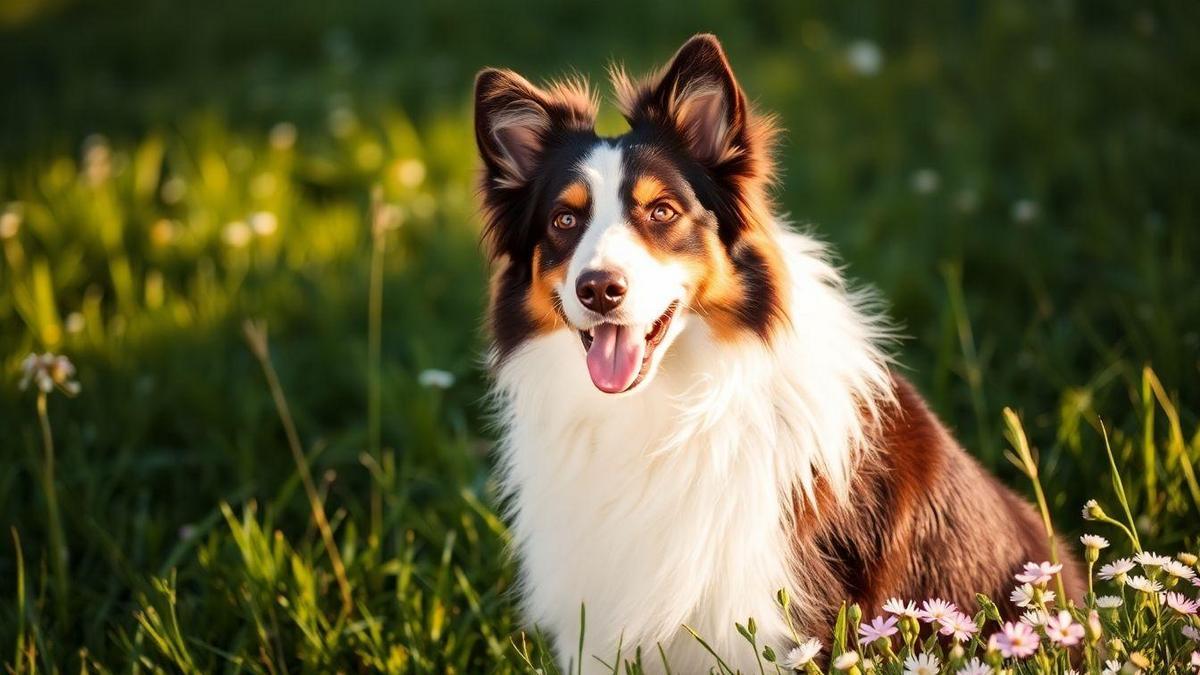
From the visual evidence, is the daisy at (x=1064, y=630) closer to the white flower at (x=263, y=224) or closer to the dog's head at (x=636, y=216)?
the dog's head at (x=636, y=216)

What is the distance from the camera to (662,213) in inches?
108

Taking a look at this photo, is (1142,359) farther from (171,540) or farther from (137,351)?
(137,351)

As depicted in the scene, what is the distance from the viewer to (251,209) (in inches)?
238

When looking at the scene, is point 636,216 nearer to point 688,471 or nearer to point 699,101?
point 699,101

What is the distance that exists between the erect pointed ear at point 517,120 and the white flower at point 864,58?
4.11 metres

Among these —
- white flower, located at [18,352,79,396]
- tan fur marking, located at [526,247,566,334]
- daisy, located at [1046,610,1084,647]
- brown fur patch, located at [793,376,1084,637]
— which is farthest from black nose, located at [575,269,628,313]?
white flower, located at [18,352,79,396]

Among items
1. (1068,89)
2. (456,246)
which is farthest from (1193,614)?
(1068,89)

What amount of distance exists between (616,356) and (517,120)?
78cm

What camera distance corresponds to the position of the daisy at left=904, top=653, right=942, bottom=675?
1951mm

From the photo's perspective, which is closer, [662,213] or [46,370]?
[662,213]

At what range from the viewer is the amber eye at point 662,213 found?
108 inches

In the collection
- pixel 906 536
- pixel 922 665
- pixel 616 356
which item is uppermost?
pixel 616 356

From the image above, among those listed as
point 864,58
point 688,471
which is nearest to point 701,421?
point 688,471

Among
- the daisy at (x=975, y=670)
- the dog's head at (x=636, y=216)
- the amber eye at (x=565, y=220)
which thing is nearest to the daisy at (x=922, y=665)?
the daisy at (x=975, y=670)
